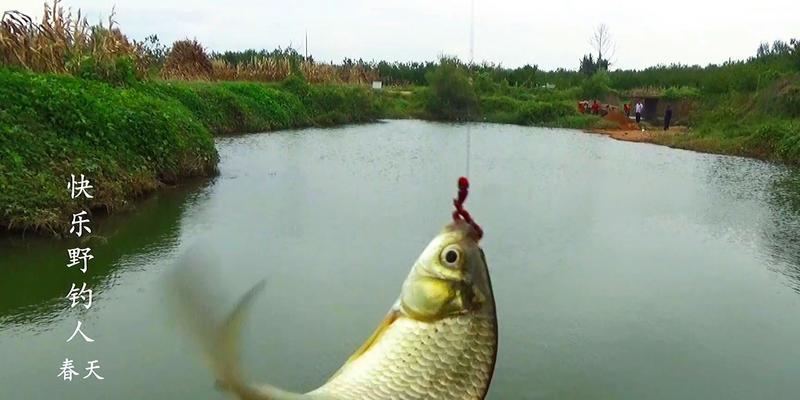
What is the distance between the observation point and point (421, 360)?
98cm

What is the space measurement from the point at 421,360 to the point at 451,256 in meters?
0.15

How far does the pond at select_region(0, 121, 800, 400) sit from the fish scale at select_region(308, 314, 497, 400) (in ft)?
0.73

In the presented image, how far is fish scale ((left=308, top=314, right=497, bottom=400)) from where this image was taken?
971 mm

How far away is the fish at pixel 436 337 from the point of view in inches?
37.5

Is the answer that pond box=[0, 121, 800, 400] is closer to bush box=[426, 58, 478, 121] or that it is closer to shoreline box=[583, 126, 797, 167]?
shoreline box=[583, 126, 797, 167]

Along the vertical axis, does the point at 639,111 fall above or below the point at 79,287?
above

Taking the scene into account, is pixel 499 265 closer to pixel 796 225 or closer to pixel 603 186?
pixel 796 225

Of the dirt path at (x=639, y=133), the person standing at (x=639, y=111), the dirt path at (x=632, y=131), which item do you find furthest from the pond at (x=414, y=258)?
the person standing at (x=639, y=111)

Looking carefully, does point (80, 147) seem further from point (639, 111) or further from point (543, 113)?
point (639, 111)

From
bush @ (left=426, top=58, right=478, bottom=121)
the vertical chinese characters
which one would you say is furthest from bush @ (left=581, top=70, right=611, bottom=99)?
the vertical chinese characters

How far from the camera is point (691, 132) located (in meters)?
18.3

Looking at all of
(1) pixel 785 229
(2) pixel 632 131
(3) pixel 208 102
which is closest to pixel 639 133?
(2) pixel 632 131

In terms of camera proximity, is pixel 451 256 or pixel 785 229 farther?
pixel 785 229

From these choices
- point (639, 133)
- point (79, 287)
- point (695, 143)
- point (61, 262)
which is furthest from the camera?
point (639, 133)
